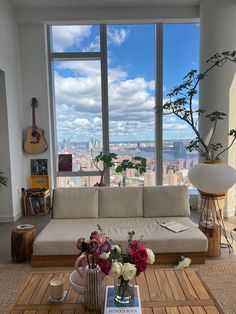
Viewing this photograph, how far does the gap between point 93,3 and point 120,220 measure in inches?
141

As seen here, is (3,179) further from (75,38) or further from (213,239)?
(213,239)

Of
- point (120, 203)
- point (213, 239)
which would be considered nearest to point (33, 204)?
point (120, 203)

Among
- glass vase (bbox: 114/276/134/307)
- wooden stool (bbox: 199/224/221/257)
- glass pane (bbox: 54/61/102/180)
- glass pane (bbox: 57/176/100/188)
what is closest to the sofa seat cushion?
wooden stool (bbox: 199/224/221/257)

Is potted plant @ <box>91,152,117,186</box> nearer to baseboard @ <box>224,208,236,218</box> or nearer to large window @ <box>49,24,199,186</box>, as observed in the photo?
large window @ <box>49,24,199,186</box>

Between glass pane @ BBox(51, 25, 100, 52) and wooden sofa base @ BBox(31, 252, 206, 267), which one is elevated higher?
glass pane @ BBox(51, 25, 100, 52)

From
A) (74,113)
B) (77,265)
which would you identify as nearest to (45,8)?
(74,113)

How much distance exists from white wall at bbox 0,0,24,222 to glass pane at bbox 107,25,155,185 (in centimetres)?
166

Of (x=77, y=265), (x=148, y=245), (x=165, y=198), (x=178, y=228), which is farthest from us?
(x=165, y=198)

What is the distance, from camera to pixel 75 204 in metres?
3.46

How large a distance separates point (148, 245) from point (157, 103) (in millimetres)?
3039

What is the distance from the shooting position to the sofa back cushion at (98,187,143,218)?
11.4 ft

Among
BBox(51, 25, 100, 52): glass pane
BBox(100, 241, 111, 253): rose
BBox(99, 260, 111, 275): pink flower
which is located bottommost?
BBox(99, 260, 111, 275): pink flower

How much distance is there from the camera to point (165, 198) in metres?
3.48

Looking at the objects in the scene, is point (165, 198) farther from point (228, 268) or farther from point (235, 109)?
point (235, 109)
